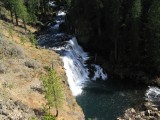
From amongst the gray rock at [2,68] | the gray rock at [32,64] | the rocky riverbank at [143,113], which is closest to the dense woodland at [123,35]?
the rocky riverbank at [143,113]

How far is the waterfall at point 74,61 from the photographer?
242 ft

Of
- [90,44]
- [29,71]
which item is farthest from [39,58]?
[90,44]

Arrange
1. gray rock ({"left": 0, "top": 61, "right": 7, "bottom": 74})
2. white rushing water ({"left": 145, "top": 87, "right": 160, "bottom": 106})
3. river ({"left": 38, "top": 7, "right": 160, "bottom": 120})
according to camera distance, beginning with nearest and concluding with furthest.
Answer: gray rock ({"left": 0, "top": 61, "right": 7, "bottom": 74}), river ({"left": 38, "top": 7, "right": 160, "bottom": 120}), white rushing water ({"left": 145, "top": 87, "right": 160, "bottom": 106})

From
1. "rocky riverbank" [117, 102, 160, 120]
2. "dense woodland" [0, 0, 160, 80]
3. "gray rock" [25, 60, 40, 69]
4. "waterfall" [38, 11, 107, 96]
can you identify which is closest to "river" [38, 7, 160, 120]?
"waterfall" [38, 11, 107, 96]

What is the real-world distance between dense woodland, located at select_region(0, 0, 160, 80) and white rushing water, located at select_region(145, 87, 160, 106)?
152 inches

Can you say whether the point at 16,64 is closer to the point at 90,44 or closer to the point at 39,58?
the point at 39,58

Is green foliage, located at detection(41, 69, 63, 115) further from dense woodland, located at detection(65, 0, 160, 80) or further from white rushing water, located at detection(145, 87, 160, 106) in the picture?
dense woodland, located at detection(65, 0, 160, 80)

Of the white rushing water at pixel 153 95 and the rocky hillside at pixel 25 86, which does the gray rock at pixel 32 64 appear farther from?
the white rushing water at pixel 153 95

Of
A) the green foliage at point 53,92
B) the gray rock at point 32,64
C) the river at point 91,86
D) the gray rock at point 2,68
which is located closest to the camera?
the green foliage at point 53,92

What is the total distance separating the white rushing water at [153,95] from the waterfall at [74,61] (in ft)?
36.6

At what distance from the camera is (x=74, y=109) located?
56469 mm

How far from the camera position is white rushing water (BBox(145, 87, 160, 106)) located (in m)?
65.2

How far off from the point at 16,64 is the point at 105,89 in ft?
71.1

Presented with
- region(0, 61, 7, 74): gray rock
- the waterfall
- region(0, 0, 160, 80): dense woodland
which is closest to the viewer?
region(0, 61, 7, 74): gray rock
